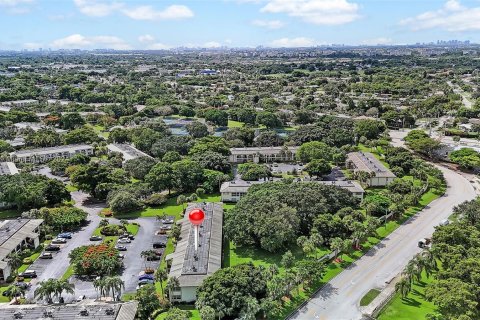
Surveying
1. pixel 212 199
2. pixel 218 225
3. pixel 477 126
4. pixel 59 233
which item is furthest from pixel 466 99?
pixel 59 233

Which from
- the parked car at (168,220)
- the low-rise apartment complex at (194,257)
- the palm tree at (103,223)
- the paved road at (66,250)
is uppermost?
the low-rise apartment complex at (194,257)

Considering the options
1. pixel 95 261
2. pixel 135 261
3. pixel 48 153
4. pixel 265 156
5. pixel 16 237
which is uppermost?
pixel 48 153

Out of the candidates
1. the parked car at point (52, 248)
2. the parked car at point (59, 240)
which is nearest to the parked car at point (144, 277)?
the parked car at point (52, 248)

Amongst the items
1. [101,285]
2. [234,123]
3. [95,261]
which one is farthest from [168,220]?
[234,123]

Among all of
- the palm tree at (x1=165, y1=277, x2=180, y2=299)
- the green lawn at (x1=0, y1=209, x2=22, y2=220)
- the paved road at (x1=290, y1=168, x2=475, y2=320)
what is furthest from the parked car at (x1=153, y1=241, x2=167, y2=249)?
the green lawn at (x1=0, y1=209, x2=22, y2=220)

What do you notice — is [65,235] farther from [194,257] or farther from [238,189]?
[238,189]

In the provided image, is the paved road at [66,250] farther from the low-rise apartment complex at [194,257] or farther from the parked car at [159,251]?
the low-rise apartment complex at [194,257]
